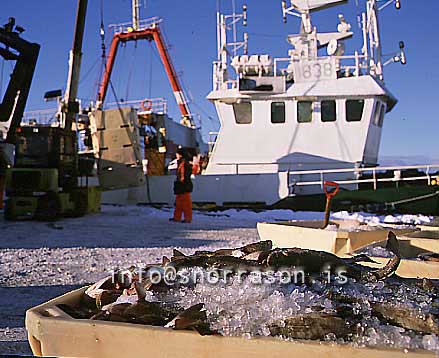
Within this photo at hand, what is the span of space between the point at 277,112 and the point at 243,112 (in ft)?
2.97

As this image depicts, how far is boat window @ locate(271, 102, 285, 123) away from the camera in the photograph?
12166mm

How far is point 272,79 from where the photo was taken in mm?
12078

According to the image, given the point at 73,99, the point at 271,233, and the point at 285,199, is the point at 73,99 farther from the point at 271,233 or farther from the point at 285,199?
the point at 271,233

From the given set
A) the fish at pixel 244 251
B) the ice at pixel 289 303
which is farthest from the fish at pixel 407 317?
the fish at pixel 244 251

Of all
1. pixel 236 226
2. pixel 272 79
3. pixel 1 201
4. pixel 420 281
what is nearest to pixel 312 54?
pixel 272 79

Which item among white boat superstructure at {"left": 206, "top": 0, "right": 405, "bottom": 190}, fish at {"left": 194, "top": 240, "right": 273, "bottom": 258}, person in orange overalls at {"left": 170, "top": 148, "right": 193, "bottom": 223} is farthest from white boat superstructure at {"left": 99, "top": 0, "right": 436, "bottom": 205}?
fish at {"left": 194, "top": 240, "right": 273, "bottom": 258}

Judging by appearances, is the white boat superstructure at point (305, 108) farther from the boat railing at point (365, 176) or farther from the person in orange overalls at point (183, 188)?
the person in orange overalls at point (183, 188)

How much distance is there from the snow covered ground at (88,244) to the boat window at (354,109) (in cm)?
311

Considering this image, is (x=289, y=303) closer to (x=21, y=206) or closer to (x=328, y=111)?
(x=21, y=206)

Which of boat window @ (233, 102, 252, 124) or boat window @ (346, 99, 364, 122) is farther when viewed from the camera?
boat window @ (233, 102, 252, 124)

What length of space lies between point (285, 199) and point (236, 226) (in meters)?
2.60

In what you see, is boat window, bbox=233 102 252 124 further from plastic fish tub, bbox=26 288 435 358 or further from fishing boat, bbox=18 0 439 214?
plastic fish tub, bbox=26 288 435 358

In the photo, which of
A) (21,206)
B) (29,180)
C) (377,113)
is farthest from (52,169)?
(377,113)

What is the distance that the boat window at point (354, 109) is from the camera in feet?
38.6
